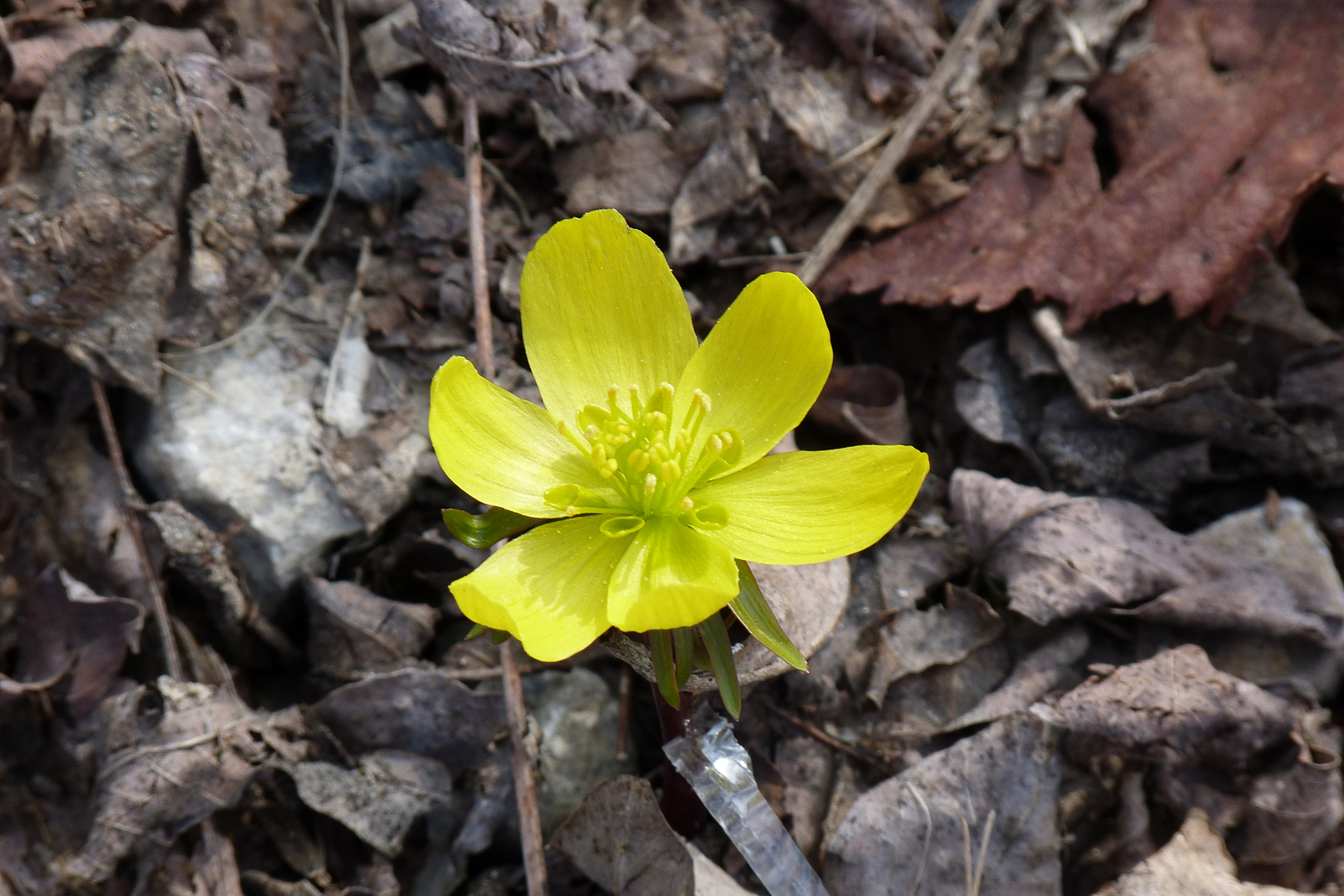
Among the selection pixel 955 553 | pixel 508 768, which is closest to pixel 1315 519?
pixel 955 553

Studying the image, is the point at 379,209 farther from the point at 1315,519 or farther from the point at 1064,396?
the point at 1315,519

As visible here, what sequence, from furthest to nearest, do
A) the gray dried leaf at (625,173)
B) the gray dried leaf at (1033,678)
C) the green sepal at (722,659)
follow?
the gray dried leaf at (625,173), the gray dried leaf at (1033,678), the green sepal at (722,659)

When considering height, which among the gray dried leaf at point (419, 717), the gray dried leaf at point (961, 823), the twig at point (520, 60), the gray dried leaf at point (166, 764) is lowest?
the gray dried leaf at point (166, 764)

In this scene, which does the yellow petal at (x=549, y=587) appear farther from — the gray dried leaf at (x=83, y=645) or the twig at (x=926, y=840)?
the gray dried leaf at (x=83, y=645)

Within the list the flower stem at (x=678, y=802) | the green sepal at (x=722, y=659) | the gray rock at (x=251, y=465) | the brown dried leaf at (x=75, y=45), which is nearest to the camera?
the green sepal at (x=722, y=659)

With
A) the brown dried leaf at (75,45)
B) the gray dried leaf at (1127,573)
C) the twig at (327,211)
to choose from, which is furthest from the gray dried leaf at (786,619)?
the brown dried leaf at (75,45)

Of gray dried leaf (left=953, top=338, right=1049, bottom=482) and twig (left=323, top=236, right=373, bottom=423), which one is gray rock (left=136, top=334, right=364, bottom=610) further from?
gray dried leaf (left=953, top=338, right=1049, bottom=482)

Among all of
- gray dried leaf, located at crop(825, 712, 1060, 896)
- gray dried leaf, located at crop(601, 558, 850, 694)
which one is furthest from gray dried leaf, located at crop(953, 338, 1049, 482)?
gray dried leaf, located at crop(825, 712, 1060, 896)
